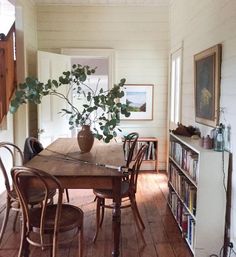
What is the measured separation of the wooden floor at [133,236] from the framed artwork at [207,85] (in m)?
1.17

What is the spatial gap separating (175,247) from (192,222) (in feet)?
0.98

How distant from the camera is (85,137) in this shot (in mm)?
2938

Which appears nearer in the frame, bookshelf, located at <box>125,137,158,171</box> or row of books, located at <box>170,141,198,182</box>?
row of books, located at <box>170,141,198,182</box>

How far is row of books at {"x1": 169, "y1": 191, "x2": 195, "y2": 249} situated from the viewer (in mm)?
2664

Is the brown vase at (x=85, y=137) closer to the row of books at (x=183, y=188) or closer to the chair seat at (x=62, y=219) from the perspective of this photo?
the chair seat at (x=62, y=219)

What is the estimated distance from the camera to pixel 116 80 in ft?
17.3

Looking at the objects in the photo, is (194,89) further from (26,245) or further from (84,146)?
(26,245)

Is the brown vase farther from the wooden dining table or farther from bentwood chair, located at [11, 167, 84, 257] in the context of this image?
bentwood chair, located at [11, 167, 84, 257]

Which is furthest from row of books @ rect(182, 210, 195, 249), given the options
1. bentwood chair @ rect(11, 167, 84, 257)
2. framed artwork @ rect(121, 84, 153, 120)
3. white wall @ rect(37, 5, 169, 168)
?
white wall @ rect(37, 5, 169, 168)

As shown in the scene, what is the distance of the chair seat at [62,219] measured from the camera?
2.12 meters

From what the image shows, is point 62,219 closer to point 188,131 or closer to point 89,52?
point 188,131

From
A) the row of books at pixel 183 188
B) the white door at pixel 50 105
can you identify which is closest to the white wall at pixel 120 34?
the white door at pixel 50 105

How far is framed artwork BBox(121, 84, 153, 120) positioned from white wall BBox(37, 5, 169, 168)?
109 millimetres

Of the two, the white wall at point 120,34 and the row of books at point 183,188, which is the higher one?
the white wall at point 120,34
